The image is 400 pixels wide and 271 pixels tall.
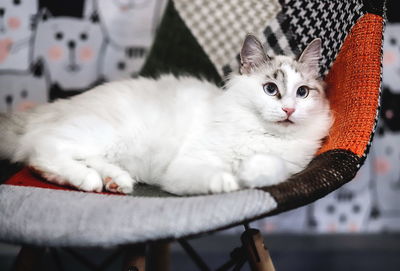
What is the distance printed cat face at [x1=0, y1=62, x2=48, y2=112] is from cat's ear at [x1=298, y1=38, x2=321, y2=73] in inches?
46.3

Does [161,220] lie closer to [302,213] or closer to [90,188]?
[90,188]

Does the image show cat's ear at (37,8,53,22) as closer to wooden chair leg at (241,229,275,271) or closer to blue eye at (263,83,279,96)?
blue eye at (263,83,279,96)

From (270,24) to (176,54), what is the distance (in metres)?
0.34

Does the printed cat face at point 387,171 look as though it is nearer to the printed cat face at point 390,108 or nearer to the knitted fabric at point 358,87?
the printed cat face at point 390,108

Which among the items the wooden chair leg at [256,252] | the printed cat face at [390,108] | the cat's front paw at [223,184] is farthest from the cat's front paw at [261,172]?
the printed cat face at [390,108]

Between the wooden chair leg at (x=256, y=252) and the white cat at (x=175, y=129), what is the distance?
6.1 inches

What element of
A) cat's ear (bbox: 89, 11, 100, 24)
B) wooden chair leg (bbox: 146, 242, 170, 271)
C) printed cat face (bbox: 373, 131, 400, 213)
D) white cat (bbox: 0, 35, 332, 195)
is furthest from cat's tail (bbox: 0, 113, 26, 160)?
printed cat face (bbox: 373, 131, 400, 213)

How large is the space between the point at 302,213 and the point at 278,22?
94 cm

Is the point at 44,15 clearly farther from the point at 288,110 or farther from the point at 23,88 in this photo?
the point at 288,110

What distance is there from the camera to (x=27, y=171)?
3.11 ft

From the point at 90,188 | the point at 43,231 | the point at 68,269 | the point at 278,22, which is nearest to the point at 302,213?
the point at 278,22

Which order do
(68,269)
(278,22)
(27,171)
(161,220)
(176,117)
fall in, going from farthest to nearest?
(68,269) → (278,22) → (176,117) → (27,171) → (161,220)

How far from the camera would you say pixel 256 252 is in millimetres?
843

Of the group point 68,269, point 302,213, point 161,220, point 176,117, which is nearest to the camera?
point 161,220
